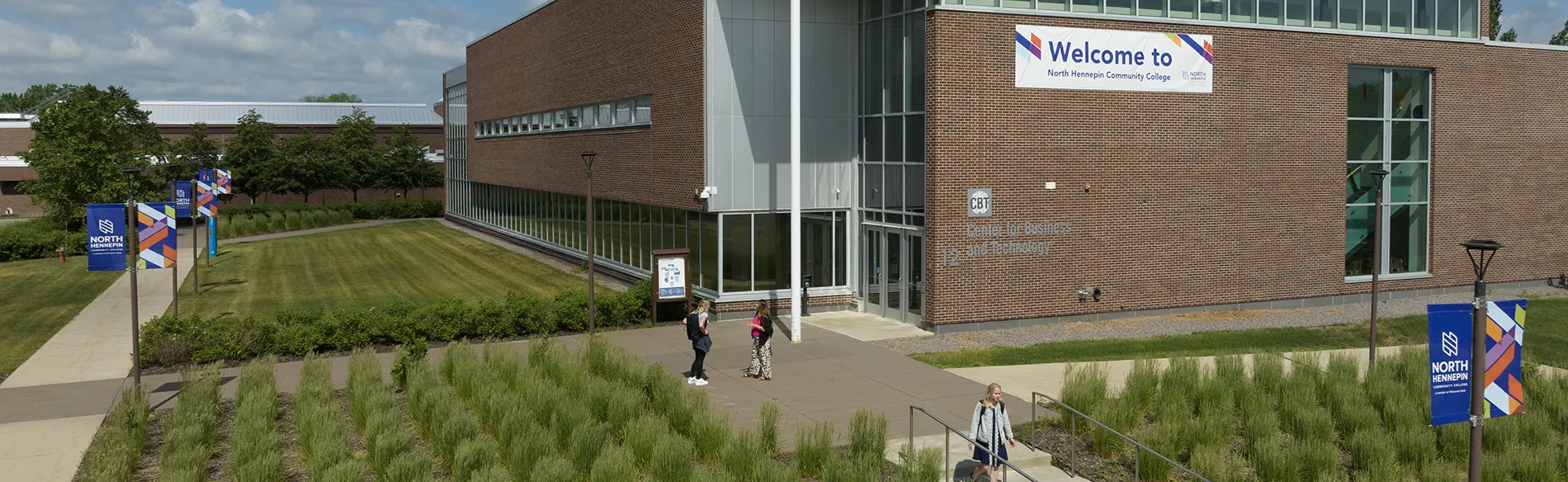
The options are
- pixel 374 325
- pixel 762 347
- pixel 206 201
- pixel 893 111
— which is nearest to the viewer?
pixel 762 347

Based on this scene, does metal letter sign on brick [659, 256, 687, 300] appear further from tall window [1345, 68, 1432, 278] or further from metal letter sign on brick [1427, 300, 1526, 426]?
metal letter sign on brick [1427, 300, 1526, 426]

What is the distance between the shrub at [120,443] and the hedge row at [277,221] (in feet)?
134

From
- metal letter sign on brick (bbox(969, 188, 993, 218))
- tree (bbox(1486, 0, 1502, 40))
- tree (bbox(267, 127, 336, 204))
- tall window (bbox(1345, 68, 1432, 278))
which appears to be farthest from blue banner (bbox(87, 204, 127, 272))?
tree (bbox(1486, 0, 1502, 40))

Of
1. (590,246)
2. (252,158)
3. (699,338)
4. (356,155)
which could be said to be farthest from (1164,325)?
(252,158)

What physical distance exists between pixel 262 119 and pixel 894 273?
75.4 meters

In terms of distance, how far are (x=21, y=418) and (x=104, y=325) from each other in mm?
10480

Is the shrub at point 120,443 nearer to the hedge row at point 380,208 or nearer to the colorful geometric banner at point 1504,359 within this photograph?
the colorful geometric banner at point 1504,359

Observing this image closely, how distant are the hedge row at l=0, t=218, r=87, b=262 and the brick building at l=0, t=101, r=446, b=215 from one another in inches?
1109

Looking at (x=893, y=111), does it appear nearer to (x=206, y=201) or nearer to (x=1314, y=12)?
(x=1314, y=12)

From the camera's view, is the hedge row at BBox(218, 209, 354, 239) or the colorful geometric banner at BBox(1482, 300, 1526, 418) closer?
the colorful geometric banner at BBox(1482, 300, 1526, 418)

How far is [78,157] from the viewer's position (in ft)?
166

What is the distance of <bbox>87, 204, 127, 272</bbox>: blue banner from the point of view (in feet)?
77.0

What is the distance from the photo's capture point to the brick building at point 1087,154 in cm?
2491

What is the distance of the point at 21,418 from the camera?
17.6 meters
